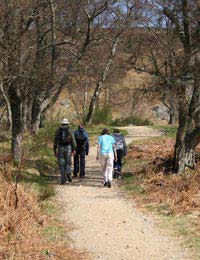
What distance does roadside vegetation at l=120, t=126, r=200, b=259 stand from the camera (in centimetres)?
959

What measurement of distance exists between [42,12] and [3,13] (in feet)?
8.65

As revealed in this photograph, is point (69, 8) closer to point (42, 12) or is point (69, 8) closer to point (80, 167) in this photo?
point (42, 12)

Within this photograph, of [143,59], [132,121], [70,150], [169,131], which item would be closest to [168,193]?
[70,150]

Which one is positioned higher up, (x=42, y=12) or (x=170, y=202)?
(x=42, y=12)

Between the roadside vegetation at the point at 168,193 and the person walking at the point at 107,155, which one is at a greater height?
the person walking at the point at 107,155

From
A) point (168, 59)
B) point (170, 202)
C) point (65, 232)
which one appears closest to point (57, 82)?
point (168, 59)

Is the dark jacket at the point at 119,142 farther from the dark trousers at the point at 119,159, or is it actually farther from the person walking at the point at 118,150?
the dark trousers at the point at 119,159

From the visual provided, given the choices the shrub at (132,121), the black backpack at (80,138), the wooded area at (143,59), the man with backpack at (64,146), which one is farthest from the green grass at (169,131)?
the man with backpack at (64,146)

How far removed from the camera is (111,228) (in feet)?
31.5

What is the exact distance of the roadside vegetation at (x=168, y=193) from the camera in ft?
31.5

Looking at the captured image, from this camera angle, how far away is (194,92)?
45.2ft

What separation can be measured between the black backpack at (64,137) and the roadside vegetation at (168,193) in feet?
6.51

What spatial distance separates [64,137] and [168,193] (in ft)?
11.5

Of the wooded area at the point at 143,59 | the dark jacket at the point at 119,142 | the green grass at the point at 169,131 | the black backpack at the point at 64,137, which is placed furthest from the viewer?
the green grass at the point at 169,131
